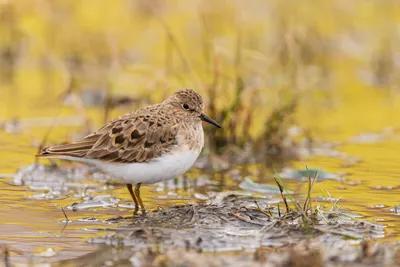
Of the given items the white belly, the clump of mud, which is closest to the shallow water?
the clump of mud

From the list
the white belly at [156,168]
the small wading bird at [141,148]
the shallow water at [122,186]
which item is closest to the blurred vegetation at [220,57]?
the shallow water at [122,186]

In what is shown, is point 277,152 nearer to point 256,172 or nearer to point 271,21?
point 256,172

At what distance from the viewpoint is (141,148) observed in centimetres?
893

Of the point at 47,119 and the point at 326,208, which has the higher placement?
the point at 47,119

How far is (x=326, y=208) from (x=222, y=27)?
11.8 metres

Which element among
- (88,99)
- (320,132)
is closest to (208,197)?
(320,132)

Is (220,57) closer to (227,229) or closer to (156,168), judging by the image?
(156,168)

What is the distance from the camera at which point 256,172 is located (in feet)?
37.0

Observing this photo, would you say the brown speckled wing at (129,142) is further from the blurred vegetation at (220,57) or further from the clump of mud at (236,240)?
the blurred vegetation at (220,57)

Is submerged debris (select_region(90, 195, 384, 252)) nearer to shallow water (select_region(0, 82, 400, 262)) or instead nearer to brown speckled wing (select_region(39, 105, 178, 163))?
shallow water (select_region(0, 82, 400, 262))

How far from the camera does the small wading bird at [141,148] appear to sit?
8.79 m

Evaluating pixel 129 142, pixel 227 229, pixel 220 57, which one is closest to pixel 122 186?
pixel 129 142

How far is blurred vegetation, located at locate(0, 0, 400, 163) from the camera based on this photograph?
41.0 ft

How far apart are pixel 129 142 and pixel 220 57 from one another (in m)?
6.55
